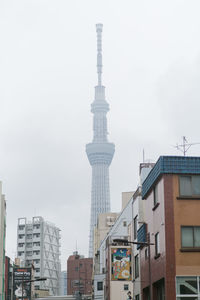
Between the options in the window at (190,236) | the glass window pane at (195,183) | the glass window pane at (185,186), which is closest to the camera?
the window at (190,236)

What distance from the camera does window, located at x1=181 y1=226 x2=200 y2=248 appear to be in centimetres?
3775

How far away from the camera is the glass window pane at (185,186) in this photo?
39031 mm

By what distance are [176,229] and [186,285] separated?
338 cm

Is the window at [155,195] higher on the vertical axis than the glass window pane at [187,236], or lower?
higher

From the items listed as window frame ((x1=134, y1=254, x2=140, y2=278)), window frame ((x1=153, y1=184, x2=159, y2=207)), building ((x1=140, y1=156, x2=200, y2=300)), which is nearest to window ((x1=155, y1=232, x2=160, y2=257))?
building ((x1=140, y1=156, x2=200, y2=300))

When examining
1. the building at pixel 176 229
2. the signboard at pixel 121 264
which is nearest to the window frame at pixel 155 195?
the building at pixel 176 229

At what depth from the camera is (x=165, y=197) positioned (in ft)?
127

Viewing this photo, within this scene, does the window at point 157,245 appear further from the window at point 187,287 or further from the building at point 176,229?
the window at point 187,287

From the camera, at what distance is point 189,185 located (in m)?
39.3

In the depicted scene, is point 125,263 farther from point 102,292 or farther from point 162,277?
point 102,292

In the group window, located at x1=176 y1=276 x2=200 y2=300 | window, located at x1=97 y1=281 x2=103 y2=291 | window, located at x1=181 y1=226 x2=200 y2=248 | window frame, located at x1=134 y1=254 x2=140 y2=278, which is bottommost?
window, located at x1=176 y1=276 x2=200 y2=300

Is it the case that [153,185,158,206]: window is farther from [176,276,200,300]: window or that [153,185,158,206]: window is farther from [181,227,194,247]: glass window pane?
[176,276,200,300]: window

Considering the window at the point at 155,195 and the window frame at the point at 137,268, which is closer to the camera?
the window at the point at 155,195

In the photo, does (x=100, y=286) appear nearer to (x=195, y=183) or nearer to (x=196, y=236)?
(x=195, y=183)
